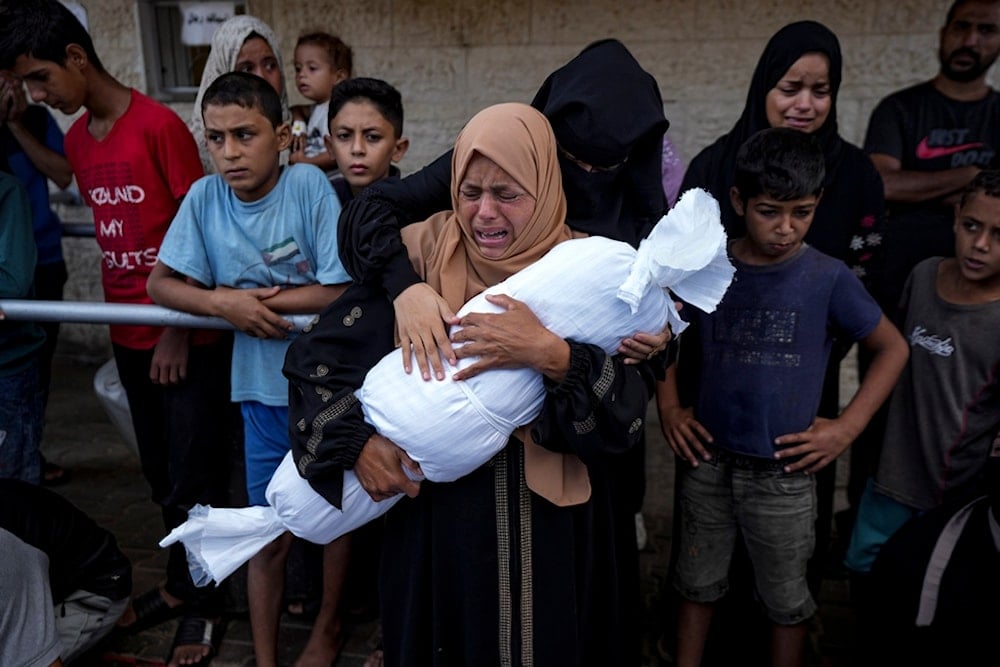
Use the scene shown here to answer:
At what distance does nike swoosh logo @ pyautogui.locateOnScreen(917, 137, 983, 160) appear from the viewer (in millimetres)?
3123

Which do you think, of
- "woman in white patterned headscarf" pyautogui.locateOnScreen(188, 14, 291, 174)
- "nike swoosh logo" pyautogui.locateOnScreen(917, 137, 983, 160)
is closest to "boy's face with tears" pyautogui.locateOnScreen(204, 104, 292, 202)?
"woman in white patterned headscarf" pyautogui.locateOnScreen(188, 14, 291, 174)

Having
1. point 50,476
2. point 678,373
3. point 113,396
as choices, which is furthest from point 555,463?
point 50,476

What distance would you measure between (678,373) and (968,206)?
3.11 feet

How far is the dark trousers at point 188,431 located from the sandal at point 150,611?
67 mm

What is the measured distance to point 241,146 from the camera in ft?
7.53

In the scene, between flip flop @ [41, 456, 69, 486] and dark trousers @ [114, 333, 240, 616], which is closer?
dark trousers @ [114, 333, 240, 616]

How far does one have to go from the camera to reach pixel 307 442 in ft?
5.86

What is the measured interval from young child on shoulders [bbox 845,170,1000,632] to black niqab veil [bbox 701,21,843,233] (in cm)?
43

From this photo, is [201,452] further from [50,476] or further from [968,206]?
[968,206]

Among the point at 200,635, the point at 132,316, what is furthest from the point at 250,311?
the point at 200,635

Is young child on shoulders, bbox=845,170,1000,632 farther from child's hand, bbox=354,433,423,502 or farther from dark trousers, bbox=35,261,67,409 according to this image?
dark trousers, bbox=35,261,67,409

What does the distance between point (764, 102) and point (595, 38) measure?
242 cm

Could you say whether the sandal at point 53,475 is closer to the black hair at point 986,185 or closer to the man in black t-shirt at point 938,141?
the man in black t-shirt at point 938,141

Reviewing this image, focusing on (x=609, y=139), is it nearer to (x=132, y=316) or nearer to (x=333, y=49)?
(x=132, y=316)
